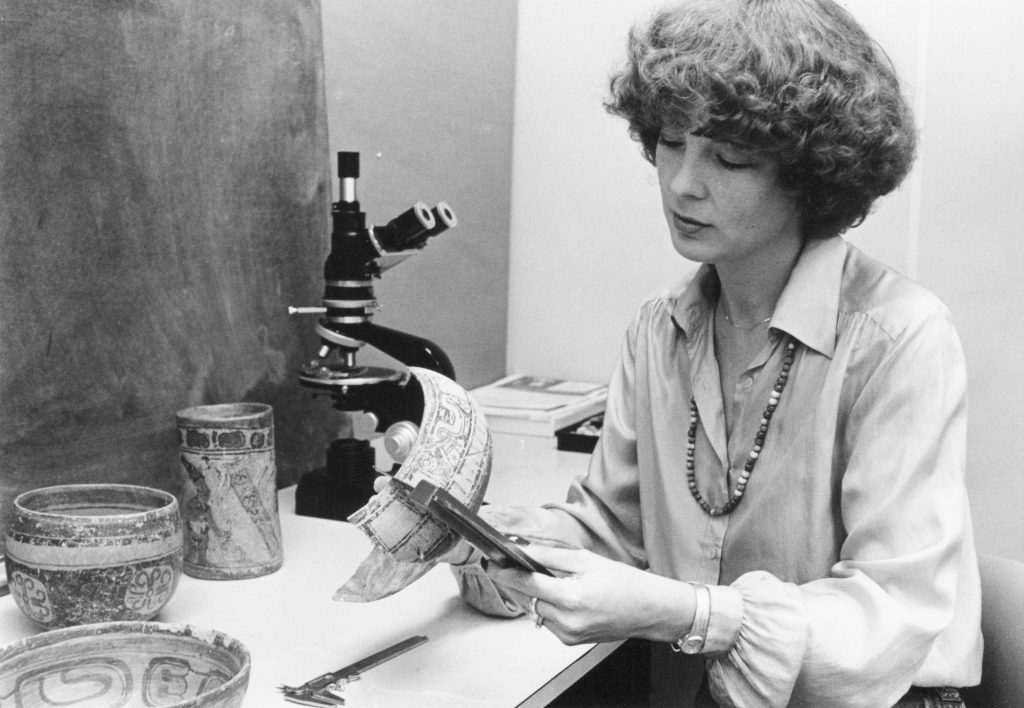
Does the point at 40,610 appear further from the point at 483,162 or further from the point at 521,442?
the point at 483,162

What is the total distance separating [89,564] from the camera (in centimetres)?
117

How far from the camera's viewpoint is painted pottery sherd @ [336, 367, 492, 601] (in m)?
1.08

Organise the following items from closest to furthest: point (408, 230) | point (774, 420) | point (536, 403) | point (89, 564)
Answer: point (89, 564), point (774, 420), point (408, 230), point (536, 403)

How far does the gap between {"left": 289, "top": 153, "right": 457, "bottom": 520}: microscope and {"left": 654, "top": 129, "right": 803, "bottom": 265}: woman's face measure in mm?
451

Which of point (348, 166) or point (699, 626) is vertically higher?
point (348, 166)

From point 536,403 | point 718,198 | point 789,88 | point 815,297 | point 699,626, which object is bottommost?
point 536,403

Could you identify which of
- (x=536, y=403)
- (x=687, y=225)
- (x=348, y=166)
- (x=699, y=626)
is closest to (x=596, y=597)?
(x=699, y=626)

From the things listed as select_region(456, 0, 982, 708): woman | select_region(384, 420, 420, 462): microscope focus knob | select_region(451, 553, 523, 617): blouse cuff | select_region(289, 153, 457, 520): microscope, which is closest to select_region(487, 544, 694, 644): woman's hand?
select_region(456, 0, 982, 708): woman

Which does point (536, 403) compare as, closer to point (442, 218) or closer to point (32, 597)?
point (442, 218)

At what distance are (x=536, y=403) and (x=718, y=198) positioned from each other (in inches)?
50.7

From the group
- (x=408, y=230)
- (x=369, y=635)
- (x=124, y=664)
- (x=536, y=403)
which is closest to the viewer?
(x=124, y=664)

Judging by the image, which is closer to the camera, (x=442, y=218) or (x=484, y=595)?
(x=484, y=595)

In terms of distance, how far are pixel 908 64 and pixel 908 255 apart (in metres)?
0.43

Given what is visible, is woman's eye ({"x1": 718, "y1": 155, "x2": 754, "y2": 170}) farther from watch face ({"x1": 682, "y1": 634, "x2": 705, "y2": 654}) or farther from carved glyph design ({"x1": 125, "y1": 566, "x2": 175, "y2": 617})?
carved glyph design ({"x1": 125, "y1": 566, "x2": 175, "y2": 617})
